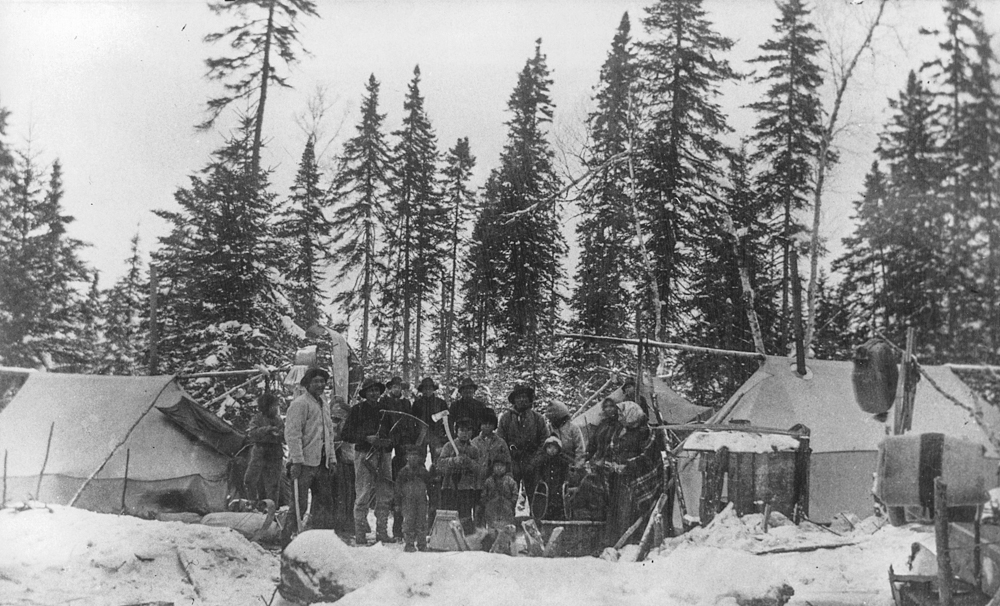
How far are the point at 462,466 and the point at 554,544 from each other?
57.9 inches

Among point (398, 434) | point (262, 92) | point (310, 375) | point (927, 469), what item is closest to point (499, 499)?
point (398, 434)

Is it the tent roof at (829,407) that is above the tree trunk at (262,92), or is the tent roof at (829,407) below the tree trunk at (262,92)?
below

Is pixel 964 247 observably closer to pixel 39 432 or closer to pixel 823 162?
pixel 823 162

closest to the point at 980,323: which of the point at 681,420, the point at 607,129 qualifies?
the point at 681,420

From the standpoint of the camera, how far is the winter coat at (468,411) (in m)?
8.63

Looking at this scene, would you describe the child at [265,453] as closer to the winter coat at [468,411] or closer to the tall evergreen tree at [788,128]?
the winter coat at [468,411]

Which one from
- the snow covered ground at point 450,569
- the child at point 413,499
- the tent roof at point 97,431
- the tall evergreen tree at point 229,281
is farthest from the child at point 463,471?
the tall evergreen tree at point 229,281

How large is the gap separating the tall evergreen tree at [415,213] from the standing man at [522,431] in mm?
20680

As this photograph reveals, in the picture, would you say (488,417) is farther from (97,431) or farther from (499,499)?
(97,431)

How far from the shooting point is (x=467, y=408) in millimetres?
8750

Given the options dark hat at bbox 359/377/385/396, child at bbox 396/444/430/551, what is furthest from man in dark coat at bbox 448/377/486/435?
dark hat at bbox 359/377/385/396

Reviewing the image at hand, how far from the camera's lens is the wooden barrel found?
4.71m

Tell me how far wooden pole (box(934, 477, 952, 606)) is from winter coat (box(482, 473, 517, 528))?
454 centimetres

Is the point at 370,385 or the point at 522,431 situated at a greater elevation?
the point at 370,385
